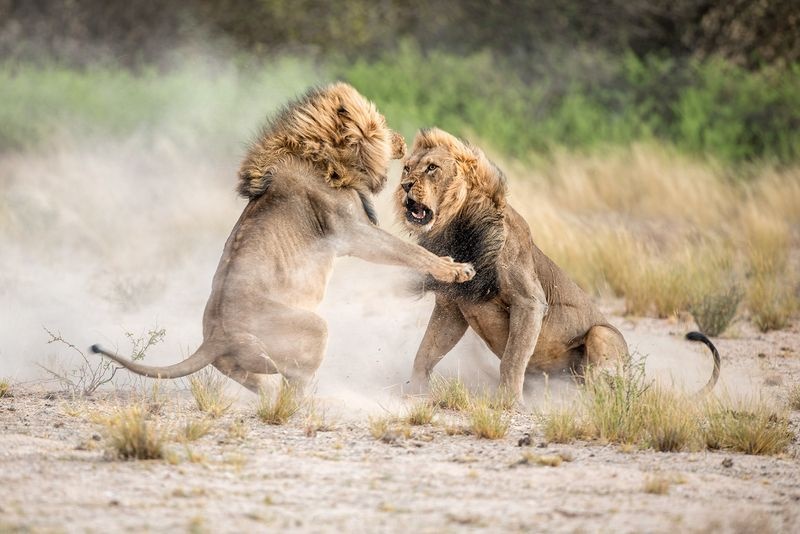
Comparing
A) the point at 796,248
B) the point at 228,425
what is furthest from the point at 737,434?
the point at 796,248

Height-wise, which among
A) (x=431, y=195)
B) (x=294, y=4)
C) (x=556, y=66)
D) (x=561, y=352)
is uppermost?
(x=294, y=4)

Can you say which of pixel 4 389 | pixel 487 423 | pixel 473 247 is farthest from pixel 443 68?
pixel 487 423

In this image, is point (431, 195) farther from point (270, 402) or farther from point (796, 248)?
point (796, 248)

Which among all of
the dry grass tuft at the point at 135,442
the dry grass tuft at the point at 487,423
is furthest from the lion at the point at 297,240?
the dry grass tuft at the point at 487,423

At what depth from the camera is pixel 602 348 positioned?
7.79 metres

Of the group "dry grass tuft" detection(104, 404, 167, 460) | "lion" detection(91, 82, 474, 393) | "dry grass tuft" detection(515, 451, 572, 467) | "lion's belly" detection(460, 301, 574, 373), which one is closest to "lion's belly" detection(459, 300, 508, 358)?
"lion's belly" detection(460, 301, 574, 373)

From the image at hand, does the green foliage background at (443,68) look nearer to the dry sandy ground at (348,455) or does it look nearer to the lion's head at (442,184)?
the dry sandy ground at (348,455)

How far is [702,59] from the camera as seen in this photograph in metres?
23.7

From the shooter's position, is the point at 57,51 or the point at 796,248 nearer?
the point at 796,248

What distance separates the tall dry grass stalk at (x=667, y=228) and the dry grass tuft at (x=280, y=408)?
4865 millimetres

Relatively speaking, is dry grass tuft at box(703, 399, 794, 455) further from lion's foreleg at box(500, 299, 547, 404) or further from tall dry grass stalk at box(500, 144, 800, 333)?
tall dry grass stalk at box(500, 144, 800, 333)

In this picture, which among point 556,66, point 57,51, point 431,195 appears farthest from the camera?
point 57,51

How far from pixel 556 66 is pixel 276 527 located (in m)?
18.1

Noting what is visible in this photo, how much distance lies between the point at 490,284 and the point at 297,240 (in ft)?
3.93
